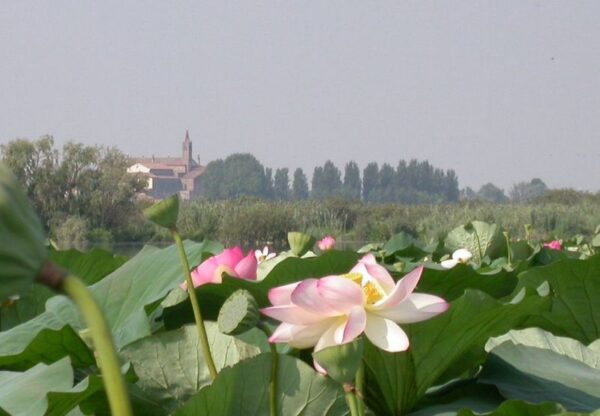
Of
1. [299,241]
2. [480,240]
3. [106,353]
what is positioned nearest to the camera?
[106,353]

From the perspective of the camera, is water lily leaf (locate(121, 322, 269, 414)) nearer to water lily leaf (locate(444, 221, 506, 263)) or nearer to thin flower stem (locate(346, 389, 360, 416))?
thin flower stem (locate(346, 389, 360, 416))

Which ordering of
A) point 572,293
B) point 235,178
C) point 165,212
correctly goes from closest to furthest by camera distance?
point 165,212 < point 572,293 < point 235,178

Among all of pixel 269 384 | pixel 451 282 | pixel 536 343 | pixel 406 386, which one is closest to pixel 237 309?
pixel 269 384

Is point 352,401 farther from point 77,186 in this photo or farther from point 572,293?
point 77,186

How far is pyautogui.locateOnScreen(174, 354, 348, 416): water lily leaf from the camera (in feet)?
1.43

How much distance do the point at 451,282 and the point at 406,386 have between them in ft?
0.86

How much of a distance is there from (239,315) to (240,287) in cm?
23

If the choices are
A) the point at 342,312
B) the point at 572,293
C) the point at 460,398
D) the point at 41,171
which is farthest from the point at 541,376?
the point at 41,171

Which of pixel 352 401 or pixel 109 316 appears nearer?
pixel 352 401

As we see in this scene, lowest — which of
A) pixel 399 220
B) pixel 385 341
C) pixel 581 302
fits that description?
pixel 399 220

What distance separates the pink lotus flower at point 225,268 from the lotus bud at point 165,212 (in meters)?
0.19

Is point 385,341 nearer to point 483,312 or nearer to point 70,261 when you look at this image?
point 483,312

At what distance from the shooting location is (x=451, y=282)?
2.57 ft

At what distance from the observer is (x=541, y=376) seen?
546 millimetres
